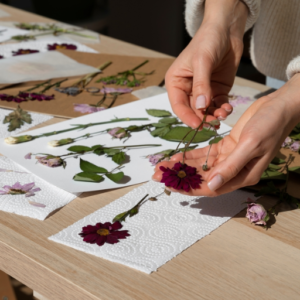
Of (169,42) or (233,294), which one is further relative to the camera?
(169,42)

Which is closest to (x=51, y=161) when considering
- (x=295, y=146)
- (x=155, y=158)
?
(x=155, y=158)

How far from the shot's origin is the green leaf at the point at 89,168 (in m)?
0.66

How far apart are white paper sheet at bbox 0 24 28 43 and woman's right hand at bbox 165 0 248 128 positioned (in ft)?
2.27

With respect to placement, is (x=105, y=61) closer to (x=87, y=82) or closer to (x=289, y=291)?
(x=87, y=82)

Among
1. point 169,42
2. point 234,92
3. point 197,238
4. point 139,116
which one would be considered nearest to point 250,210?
point 197,238

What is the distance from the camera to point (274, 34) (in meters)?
1.12

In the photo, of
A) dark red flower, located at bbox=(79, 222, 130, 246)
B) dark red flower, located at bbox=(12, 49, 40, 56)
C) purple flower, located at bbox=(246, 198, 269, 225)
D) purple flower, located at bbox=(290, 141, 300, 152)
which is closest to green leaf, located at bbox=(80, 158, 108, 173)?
dark red flower, located at bbox=(79, 222, 130, 246)

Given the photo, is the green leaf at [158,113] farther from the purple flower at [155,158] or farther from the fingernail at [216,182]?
the fingernail at [216,182]

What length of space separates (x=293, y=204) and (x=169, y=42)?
95.8 inches

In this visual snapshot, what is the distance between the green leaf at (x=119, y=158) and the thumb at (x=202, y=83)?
141 millimetres

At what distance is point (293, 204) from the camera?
62 cm

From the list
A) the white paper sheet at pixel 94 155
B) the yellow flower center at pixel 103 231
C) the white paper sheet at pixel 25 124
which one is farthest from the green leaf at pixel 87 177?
the white paper sheet at pixel 25 124

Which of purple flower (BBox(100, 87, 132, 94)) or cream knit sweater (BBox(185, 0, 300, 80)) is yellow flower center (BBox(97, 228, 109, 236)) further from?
cream knit sweater (BBox(185, 0, 300, 80))

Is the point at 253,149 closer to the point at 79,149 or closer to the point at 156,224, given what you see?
the point at 156,224
